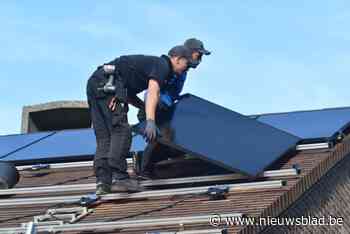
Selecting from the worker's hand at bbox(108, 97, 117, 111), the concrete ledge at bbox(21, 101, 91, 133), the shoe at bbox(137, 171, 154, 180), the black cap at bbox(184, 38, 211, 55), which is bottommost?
the shoe at bbox(137, 171, 154, 180)

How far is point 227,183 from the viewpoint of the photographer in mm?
8461

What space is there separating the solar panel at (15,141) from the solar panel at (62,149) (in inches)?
7.0

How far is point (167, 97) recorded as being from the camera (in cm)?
922

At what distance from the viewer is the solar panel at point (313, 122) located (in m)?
10.0

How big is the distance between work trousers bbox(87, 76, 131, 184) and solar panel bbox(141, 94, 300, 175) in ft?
1.31

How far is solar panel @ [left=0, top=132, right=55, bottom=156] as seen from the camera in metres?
12.1

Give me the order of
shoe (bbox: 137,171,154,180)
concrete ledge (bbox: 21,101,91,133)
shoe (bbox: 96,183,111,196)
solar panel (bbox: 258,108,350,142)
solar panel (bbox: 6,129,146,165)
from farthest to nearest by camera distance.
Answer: concrete ledge (bbox: 21,101,91,133)
solar panel (bbox: 6,129,146,165)
solar panel (bbox: 258,108,350,142)
shoe (bbox: 137,171,154,180)
shoe (bbox: 96,183,111,196)

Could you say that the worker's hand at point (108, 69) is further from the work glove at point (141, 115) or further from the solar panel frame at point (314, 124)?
the solar panel frame at point (314, 124)

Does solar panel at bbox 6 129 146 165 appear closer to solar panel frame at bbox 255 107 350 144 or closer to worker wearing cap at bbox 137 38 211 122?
worker wearing cap at bbox 137 38 211 122

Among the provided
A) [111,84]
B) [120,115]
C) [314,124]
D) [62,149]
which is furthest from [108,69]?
[314,124]

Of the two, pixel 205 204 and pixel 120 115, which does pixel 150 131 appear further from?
pixel 205 204

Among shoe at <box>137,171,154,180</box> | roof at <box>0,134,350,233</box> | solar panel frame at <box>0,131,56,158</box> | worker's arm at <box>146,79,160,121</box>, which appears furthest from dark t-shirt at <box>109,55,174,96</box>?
solar panel frame at <box>0,131,56,158</box>

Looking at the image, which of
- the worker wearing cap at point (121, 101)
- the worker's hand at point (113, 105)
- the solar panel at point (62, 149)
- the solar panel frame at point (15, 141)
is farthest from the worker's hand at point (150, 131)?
the solar panel frame at point (15, 141)

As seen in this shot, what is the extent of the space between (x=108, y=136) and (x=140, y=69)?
74 centimetres
